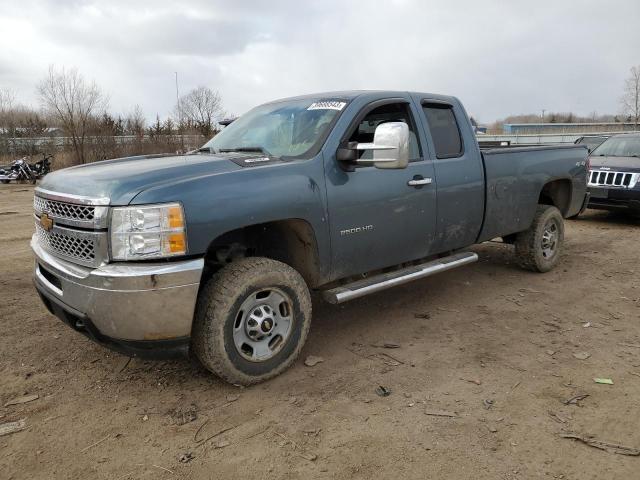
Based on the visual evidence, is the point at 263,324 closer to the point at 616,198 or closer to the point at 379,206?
the point at 379,206

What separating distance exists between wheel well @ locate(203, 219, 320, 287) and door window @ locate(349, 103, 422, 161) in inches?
32.1

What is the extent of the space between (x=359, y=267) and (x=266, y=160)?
3.53 feet

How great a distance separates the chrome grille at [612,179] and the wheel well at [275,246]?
7425 mm

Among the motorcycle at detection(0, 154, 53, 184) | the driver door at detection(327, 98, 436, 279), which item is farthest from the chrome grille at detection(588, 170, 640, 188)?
the motorcycle at detection(0, 154, 53, 184)

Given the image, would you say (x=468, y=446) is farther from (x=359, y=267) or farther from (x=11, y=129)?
(x=11, y=129)

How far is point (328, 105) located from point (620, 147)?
27.6 ft

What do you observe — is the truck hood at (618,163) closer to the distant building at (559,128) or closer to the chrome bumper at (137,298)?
the chrome bumper at (137,298)

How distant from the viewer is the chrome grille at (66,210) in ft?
9.65

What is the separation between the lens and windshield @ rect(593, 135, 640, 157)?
385 inches

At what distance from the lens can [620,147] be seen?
32.9ft

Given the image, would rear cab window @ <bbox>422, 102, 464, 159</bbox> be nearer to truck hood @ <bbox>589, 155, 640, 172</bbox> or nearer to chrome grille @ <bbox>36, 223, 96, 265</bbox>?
chrome grille @ <bbox>36, 223, 96, 265</bbox>

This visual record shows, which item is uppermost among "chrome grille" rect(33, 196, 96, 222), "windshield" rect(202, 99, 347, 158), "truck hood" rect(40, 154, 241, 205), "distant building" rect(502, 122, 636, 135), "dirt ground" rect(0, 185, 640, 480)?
"distant building" rect(502, 122, 636, 135)

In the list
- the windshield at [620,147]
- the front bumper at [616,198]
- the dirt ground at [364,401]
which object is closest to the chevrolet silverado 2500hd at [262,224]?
the dirt ground at [364,401]

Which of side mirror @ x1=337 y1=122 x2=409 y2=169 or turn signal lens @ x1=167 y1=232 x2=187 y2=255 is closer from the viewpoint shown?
turn signal lens @ x1=167 y1=232 x2=187 y2=255
